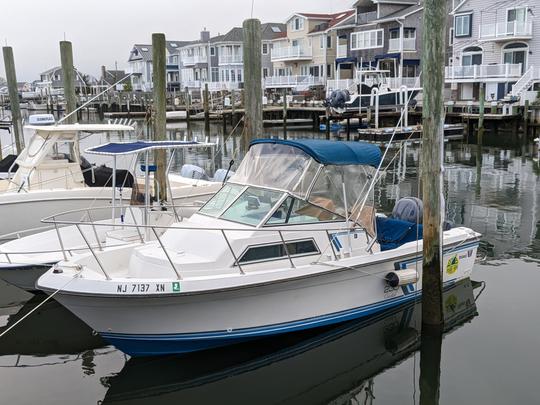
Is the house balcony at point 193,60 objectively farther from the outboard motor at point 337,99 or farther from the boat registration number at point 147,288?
the boat registration number at point 147,288

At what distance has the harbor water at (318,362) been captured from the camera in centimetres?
718

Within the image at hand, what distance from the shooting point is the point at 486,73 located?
40.0 m

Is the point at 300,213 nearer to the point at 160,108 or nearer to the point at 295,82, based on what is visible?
the point at 160,108

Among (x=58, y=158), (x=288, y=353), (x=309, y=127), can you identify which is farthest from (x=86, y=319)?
(x=309, y=127)

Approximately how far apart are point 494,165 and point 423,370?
62.6 ft

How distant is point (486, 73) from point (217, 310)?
37149mm

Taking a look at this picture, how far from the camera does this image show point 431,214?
809 cm

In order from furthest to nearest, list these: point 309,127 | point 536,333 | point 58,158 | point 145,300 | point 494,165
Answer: point 309,127
point 494,165
point 58,158
point 536,333
point 145,300

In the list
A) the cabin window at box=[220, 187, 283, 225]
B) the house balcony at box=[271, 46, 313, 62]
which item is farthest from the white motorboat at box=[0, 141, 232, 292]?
the house balcony at box=[271, 46, 313, 62]

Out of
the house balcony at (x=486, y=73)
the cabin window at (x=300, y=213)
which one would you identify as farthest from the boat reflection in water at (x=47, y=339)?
Answer: the house balcony at (x=486, y=73)

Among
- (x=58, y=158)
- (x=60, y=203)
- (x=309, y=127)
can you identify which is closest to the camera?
(x=60, y=203)

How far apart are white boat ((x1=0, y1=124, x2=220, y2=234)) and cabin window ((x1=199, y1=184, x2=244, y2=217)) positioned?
13.3 feet

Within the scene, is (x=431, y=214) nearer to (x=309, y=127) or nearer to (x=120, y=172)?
(x=120, y=172)

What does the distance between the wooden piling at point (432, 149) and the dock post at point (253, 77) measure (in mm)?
5640
